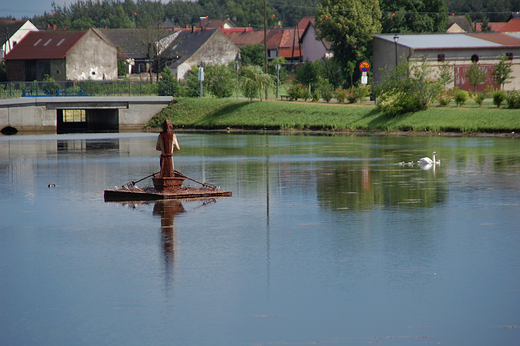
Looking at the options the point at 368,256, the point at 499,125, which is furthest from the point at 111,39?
the point at 368,256

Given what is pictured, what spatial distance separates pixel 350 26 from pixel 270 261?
192ft

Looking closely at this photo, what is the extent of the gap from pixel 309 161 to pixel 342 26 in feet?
136

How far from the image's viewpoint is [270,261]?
11.7 m

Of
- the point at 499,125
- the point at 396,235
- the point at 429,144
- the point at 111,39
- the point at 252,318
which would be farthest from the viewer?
the point at 111,39

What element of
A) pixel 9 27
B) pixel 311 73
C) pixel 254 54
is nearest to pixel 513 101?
pixel 311 73

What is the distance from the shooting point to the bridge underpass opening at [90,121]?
59344 mm

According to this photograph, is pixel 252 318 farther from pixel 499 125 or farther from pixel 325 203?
pixel 499 125

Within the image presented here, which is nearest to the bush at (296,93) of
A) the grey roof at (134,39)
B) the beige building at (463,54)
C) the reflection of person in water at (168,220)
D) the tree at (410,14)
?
the beige building at (463,54)

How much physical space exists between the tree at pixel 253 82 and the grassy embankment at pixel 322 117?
0.93m

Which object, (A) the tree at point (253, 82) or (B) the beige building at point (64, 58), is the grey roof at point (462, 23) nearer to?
(B) the beige building at point (64, 58)

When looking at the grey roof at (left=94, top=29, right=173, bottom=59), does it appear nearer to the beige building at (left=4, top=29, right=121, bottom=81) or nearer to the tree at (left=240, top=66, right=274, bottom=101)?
the beige building at (left=4, top=29, right=121, bottom=81)

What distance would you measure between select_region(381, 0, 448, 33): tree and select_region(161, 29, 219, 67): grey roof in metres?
31.2

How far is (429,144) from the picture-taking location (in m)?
35.5

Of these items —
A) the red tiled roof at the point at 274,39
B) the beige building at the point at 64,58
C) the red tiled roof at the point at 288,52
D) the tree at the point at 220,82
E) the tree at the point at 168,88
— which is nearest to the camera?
the tree at the point at 220,82
